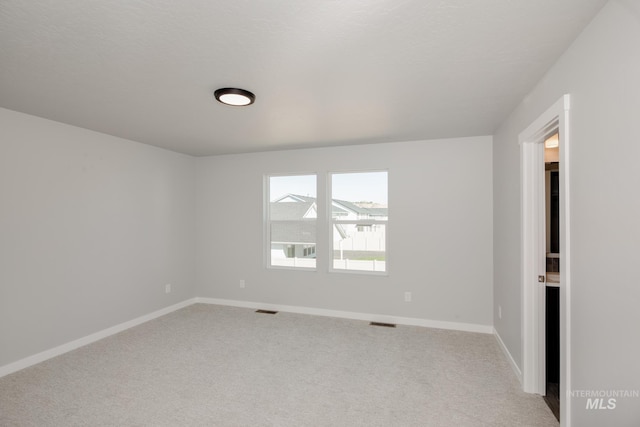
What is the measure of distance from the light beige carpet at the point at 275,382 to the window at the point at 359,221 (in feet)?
3.25

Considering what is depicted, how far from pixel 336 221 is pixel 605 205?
3341mm

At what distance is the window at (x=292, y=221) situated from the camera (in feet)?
15.5

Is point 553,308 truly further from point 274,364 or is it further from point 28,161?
point 28,161

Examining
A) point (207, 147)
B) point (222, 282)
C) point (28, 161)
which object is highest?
point (207, 147)

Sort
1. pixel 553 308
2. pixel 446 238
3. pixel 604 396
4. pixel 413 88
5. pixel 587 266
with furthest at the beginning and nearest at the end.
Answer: pixel 446 238 → pixel 553 308 → pixel 413 88 → pixel 587 266 → pixel 604 396

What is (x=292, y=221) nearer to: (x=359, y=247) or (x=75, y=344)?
(x=359, y=247)

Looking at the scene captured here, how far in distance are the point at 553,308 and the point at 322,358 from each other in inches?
86.1

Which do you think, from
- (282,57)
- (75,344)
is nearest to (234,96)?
(282,57)

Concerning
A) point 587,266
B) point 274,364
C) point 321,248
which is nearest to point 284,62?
point 587,266

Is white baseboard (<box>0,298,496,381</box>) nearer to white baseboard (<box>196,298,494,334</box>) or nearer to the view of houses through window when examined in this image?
white baseboard (<box>196,298,494,334</box>)

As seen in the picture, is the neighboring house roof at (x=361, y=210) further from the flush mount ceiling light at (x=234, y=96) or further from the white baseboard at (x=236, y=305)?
the flush mount ceiling light at (x=234, y=96)

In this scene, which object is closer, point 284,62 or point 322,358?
point 284,62

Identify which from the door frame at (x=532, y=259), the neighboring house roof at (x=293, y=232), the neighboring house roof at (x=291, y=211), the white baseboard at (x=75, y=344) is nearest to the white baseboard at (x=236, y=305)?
the white baseboard at (x=75, y=344)

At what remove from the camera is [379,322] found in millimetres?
4254
